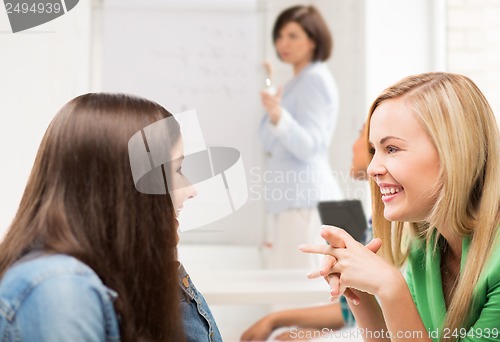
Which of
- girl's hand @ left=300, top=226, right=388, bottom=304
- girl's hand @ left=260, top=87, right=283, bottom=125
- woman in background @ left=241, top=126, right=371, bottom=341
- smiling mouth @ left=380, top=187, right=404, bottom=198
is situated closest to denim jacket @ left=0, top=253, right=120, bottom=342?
girl's hand @ left=300, top=226, right=388, bottom=304

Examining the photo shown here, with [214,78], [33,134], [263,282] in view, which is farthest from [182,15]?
[33,134]

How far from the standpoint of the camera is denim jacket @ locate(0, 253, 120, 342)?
53 cm

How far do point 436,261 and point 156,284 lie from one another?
438 mm

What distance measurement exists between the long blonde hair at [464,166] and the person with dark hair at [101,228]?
0.36 metres

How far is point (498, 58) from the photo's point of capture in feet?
6.19

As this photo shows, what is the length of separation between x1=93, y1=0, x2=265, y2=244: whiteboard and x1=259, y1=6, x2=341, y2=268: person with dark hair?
66 millimetres

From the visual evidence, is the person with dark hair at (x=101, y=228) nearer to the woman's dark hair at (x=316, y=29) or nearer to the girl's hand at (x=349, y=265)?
the girl's hand at (x=349, y=265)

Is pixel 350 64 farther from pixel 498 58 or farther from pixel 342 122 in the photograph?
pixel 498 58

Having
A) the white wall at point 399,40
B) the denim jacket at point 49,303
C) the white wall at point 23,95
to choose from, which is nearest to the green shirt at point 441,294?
the denim jacket at point 49,303

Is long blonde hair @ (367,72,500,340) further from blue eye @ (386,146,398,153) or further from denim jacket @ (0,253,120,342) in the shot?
denim jacket @ (0,253,120,342)

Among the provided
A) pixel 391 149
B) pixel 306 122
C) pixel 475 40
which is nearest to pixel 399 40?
pixel 475 40

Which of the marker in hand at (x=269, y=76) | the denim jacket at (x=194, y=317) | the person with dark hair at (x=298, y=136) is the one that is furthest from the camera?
the marker in hand at (x=269, y=76)

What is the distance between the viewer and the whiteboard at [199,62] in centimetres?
188

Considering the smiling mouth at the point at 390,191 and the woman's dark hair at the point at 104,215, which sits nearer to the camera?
the woman's dark hair at the point at 104,215
